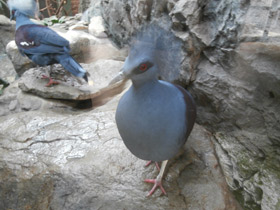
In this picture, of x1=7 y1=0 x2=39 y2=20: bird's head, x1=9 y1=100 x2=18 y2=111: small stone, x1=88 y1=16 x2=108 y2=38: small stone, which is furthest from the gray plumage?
x1=88 y1=16 x2=108 y2=38: small stone

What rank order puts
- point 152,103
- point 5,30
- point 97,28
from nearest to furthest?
point 152,103
point 97,28
point 5,30

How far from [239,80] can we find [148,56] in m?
0.84

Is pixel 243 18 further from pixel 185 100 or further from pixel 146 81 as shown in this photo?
pixel 146 81

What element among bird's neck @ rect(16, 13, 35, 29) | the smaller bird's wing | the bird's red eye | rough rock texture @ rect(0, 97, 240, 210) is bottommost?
rough rock texture @ rect(0, 97, 240, 210)

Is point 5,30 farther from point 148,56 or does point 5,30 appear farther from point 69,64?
point 148,56

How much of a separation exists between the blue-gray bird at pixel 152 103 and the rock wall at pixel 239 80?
0.74 ft

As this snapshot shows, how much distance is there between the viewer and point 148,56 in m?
1.35

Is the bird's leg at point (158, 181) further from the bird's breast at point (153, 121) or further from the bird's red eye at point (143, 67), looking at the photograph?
the bird's red eye at point (143, 67)

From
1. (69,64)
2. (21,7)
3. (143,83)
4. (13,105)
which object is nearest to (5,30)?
(21,7)

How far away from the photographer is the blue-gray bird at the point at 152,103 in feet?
4.50

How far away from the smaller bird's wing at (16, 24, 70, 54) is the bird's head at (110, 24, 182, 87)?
6.30ft

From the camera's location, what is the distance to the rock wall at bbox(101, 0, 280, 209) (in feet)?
5.09

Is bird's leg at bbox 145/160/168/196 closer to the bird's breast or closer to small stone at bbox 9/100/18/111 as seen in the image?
the bird's breast

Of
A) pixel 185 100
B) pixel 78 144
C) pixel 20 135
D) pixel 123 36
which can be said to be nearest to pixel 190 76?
pixel 185 100
